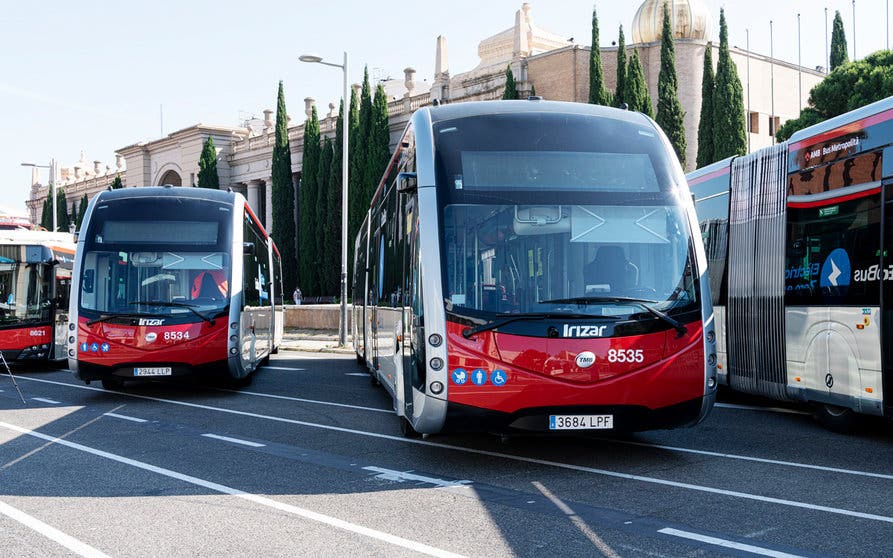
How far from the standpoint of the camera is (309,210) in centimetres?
6250

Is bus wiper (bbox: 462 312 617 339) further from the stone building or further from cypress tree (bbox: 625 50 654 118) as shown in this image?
cypress tree (bbox: 625 50 654 118)

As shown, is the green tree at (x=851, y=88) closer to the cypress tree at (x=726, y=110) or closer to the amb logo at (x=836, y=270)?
the cypress tree at (x=726, y=110)

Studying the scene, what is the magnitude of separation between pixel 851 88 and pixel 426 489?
3517 cm

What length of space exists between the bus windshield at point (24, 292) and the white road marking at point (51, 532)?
1418cm

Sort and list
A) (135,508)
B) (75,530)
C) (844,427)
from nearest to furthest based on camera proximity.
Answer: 1. (75,530)
2. (135,508)
3. (844,427)

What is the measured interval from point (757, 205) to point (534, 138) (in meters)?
4.33

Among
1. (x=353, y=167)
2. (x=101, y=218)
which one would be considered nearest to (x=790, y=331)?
(x=101, y=218)

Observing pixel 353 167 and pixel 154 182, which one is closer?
pixel 353 167

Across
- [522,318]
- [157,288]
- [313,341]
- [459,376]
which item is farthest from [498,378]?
[313,341]

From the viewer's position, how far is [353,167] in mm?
56719

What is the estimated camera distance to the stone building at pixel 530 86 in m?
49.5

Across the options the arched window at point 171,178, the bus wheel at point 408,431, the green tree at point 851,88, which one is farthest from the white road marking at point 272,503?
the arched window at point 171,178

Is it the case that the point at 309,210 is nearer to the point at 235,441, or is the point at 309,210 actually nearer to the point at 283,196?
the point at 283,196

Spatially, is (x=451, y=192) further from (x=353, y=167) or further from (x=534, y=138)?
(x=353, y=167)
